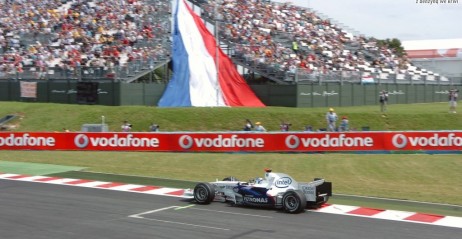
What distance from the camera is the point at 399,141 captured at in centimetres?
2756

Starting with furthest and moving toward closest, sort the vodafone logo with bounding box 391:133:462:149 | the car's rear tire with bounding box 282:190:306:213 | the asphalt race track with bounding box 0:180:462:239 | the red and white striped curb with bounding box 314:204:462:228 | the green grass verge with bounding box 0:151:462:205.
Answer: the vodafone logo with bounding box 391:133:462:149, the green grass verge with bounding box 0:151:462:205, the car's rear tire with bounding box 282:190:306:213, the red and white striped curb with bounding box 314:204:462:228, the asphalt race track with bounding box 0:180:462:239

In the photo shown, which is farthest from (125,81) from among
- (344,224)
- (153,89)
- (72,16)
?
(344,224)

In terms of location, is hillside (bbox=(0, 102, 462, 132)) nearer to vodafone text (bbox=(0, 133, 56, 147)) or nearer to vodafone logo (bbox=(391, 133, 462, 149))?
vodafone text (bbox=(0, 133, 56, 147))

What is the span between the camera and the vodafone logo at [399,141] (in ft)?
90.3

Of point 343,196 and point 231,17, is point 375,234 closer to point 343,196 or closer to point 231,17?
point 343,196

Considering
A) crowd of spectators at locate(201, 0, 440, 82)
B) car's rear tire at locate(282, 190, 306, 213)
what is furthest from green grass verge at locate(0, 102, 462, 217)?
crowd of spectators at locate(201, 0, 440, 82)

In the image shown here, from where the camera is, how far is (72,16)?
43.8 m

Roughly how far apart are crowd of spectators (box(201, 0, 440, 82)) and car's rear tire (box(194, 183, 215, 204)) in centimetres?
2517

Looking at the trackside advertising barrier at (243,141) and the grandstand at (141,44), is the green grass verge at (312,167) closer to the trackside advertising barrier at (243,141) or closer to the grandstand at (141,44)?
the trackside advertising barrier at (243,141)

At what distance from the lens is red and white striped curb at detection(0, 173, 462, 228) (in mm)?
14195

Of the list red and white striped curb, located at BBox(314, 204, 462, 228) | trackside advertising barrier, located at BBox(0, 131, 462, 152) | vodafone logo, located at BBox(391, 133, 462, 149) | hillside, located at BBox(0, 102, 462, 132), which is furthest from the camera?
hillside, located at BBox(0, 102, 462, 132)

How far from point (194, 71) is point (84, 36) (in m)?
9.17

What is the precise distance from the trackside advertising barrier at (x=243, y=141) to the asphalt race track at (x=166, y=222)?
38.4ft

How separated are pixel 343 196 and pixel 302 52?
98.9 ft
